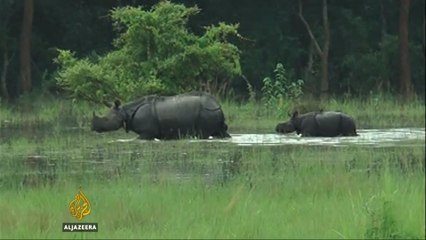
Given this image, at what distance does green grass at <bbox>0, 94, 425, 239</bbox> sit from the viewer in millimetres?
7984

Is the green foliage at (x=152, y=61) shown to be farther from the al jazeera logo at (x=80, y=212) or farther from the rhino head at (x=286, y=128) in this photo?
the al jazeera logo at (x=80, y=212)

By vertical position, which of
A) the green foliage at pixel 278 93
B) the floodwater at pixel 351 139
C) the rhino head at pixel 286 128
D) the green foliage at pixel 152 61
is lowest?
the floodwater at pixel 351 139

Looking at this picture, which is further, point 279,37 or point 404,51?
point 279,37

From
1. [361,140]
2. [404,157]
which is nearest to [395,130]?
[361,140]

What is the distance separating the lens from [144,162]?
13.5 meters

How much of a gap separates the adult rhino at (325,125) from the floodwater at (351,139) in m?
0.20

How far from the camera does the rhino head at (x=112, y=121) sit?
61.8 ft

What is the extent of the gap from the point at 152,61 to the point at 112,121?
606 centimetres

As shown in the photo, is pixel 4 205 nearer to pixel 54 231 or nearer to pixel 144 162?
pixel 54 231

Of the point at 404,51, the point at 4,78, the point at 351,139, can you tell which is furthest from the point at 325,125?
the point at 4,78

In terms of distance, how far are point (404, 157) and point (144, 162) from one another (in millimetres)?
3367

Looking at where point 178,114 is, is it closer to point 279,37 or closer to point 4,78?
point 4,78

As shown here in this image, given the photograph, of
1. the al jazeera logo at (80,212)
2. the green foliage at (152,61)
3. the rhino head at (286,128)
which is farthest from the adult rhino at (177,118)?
the al jazeera logo at (80,212)

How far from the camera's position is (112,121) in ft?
62.5
